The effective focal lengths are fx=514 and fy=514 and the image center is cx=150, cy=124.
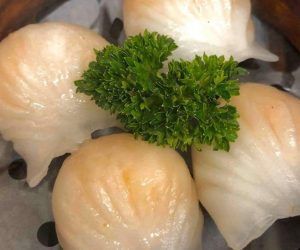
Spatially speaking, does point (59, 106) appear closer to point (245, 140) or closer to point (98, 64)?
point (98, 64)

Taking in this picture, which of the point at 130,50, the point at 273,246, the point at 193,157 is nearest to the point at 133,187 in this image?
the point at 193,157

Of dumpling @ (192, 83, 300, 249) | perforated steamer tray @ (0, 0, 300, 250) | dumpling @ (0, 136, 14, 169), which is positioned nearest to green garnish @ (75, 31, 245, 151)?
dumpling @ (192, 83, 300, 249)

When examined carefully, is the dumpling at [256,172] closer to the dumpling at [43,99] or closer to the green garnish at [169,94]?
the green garnish at [169,94]

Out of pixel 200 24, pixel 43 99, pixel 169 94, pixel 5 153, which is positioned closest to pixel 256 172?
pixel 169 94

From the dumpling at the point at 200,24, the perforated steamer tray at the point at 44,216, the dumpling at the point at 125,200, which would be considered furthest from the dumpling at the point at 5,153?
the dumpling at the point at 200,24

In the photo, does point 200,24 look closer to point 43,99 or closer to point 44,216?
point 43,99
